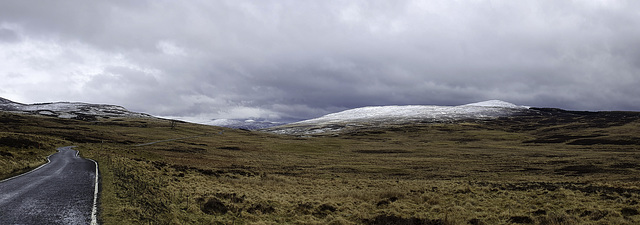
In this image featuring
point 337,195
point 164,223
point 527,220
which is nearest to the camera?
point 164,223

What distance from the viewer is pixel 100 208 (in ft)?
46.1

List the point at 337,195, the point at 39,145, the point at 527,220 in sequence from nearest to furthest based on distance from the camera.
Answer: the point at 527,220 < the point at 337,195 < the point at 39,145

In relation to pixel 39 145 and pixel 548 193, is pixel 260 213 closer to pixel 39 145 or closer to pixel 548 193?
pixel 548 193

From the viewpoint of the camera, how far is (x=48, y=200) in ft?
50.7

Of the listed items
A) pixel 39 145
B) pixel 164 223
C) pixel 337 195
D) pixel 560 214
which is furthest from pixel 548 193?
pixel 39 145

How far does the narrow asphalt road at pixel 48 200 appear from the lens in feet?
41.2

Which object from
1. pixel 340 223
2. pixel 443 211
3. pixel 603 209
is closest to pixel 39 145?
pixel 340 223

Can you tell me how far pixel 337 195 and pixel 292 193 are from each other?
3.74m

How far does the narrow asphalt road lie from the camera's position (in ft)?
41.2

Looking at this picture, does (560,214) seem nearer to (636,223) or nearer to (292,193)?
(636,223)

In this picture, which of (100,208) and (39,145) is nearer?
(100,208)

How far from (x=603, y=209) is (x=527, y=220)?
184 inches

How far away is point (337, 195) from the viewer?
24.1 meters

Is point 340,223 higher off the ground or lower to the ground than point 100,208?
lower
